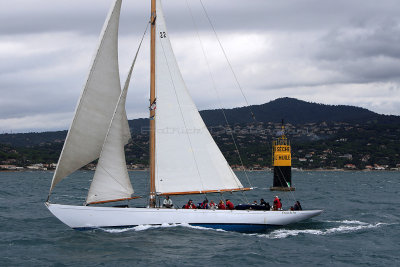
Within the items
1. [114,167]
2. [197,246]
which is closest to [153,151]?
[114,167]

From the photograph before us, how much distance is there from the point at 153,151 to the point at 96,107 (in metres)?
3.59

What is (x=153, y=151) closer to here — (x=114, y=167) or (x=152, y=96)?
(x=114, y=167)

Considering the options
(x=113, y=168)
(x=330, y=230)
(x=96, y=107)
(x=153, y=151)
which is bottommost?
(x=330, y=230)

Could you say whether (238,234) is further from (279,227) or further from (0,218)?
(0,218)

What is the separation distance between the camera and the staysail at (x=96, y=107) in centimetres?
2372

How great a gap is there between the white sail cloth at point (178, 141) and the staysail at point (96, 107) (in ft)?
6.95

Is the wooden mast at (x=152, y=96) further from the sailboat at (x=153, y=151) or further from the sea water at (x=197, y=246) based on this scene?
the sea water at (x=197, y=246)

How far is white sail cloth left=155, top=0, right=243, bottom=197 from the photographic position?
25.8 meters

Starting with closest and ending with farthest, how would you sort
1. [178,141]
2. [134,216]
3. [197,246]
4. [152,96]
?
[197,246], [134,216], [152,96], [178,141]

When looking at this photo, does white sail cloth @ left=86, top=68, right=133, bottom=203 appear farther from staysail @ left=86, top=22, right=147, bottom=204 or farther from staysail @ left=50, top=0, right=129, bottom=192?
staysail @ left=50, top=0, right=129, bottom=192

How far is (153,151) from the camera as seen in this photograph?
Result: 26.0 metres

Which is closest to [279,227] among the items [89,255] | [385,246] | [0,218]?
[385,246]

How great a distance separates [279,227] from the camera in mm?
27109

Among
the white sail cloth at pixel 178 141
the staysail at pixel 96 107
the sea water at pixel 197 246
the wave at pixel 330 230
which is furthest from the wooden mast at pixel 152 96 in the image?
the wave at pixel 330 230
